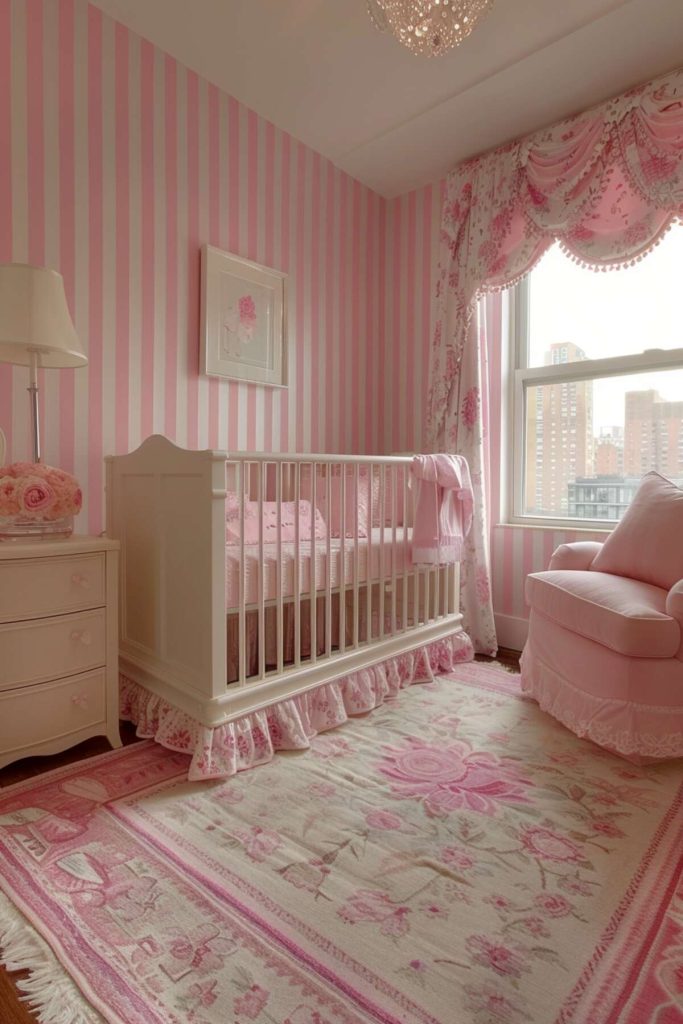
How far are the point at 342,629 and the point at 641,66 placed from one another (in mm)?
2504

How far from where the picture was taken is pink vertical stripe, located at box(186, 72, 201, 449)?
Answer: 92.2 inches

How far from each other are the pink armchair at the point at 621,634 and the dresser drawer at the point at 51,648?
1526 millimetres

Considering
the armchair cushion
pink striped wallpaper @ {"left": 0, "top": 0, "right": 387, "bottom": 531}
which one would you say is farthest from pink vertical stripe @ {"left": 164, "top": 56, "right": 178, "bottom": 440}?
the armchair cushion

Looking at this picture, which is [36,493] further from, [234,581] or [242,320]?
[242,320]

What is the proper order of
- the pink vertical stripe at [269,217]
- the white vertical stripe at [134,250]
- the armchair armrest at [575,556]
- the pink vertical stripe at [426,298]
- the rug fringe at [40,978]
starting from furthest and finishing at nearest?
the pink vertical stripe at [426,298]
the pink vertical stripe at [269,217]
the armchair armrest at [575,556]
the white vertical stripe at [134,250]
the rug fringe at [40,978]

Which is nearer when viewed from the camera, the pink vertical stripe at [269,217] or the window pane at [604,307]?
the window pane at [604,307]

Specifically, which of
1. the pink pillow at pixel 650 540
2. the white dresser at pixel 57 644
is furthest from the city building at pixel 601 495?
the white dresser at pixel 57 644

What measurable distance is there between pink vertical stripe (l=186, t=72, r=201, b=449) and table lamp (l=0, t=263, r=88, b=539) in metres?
0.71

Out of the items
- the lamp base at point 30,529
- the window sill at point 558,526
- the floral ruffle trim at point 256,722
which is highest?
the lamp base at point 30,529

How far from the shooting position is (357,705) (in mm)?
2014

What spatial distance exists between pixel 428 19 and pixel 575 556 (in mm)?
1857

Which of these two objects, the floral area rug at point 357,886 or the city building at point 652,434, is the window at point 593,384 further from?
the floral area rug at point 357,886

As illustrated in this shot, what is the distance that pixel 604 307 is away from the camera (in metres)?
2.75

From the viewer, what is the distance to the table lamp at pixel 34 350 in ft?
5.16
